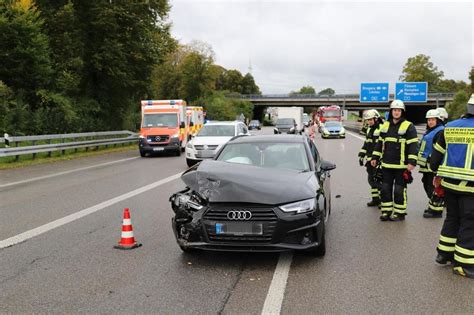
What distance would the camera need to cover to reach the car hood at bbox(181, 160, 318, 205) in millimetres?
5254

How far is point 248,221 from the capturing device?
5.13m

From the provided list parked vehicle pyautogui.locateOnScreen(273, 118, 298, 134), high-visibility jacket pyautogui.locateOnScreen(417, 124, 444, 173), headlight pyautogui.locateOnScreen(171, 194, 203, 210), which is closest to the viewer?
headlight pyautogui.locateOnScreen(171, 194, 203, 210)

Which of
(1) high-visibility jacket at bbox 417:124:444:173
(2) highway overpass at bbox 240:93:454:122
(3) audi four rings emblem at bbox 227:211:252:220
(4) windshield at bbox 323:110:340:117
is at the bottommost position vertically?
(3) audi four rings emblem at bbox 227:211:252:220

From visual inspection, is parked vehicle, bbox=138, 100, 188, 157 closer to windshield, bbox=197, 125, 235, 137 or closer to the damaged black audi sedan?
windshield, bbox=197, 125, 235, 137

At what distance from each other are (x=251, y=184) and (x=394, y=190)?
3.25 m

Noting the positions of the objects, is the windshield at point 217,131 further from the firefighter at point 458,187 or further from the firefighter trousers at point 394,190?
the firefighter at point 458,187

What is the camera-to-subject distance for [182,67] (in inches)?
2955

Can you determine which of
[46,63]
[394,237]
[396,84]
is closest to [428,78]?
[396,84]

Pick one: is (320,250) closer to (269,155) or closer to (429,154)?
(269,155)

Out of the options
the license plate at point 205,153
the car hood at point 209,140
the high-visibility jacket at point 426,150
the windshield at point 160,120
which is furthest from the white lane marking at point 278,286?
the windshield at point 160,120

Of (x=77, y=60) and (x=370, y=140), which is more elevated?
(x=77, y=60)

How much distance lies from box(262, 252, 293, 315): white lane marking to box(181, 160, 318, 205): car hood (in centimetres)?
76

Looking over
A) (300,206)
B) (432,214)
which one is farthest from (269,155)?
(432,214)

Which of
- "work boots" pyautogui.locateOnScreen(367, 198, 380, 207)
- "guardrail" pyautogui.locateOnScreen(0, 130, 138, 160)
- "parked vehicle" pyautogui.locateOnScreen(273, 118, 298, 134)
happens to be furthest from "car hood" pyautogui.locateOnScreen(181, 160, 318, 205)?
"parked vehicle" pyautogui.locateOnScreen(273, 118, 298, 134)
